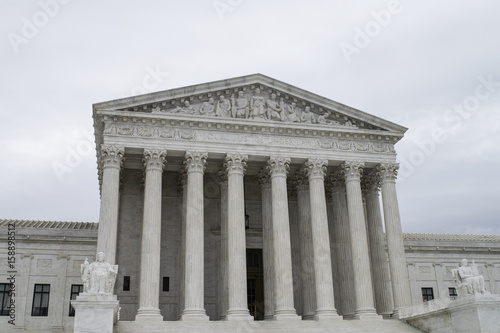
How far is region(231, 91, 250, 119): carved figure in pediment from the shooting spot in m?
37.0

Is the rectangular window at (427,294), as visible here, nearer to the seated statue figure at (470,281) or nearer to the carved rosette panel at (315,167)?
the carved rosette panel at (315,167)

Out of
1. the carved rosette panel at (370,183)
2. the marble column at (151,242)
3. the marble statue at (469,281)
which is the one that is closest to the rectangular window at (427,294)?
the carved rosette panel at (370,183)

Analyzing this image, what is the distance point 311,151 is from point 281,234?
6.55 metres

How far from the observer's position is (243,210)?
35406mm

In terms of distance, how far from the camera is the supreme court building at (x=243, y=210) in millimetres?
33750

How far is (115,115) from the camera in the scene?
3450cm

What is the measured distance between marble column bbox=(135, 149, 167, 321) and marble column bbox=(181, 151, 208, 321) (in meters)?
1.78

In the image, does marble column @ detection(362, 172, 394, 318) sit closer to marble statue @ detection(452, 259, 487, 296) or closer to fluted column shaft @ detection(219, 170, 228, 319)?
marble statue @ detection(452, 259, 487, 296)

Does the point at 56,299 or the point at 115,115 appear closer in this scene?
the point at 115,115

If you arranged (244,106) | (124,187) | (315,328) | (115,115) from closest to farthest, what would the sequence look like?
(315,328) → (115,115) → (244,106) → (124,187)

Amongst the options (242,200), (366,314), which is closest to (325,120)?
(242,200)

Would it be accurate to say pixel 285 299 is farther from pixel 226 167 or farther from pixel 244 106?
pixel 244 106

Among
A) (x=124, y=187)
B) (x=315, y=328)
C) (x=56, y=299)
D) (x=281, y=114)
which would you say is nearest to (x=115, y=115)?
(x=124, y=187)

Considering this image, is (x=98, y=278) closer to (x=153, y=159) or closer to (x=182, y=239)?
(x=153, y=159)
